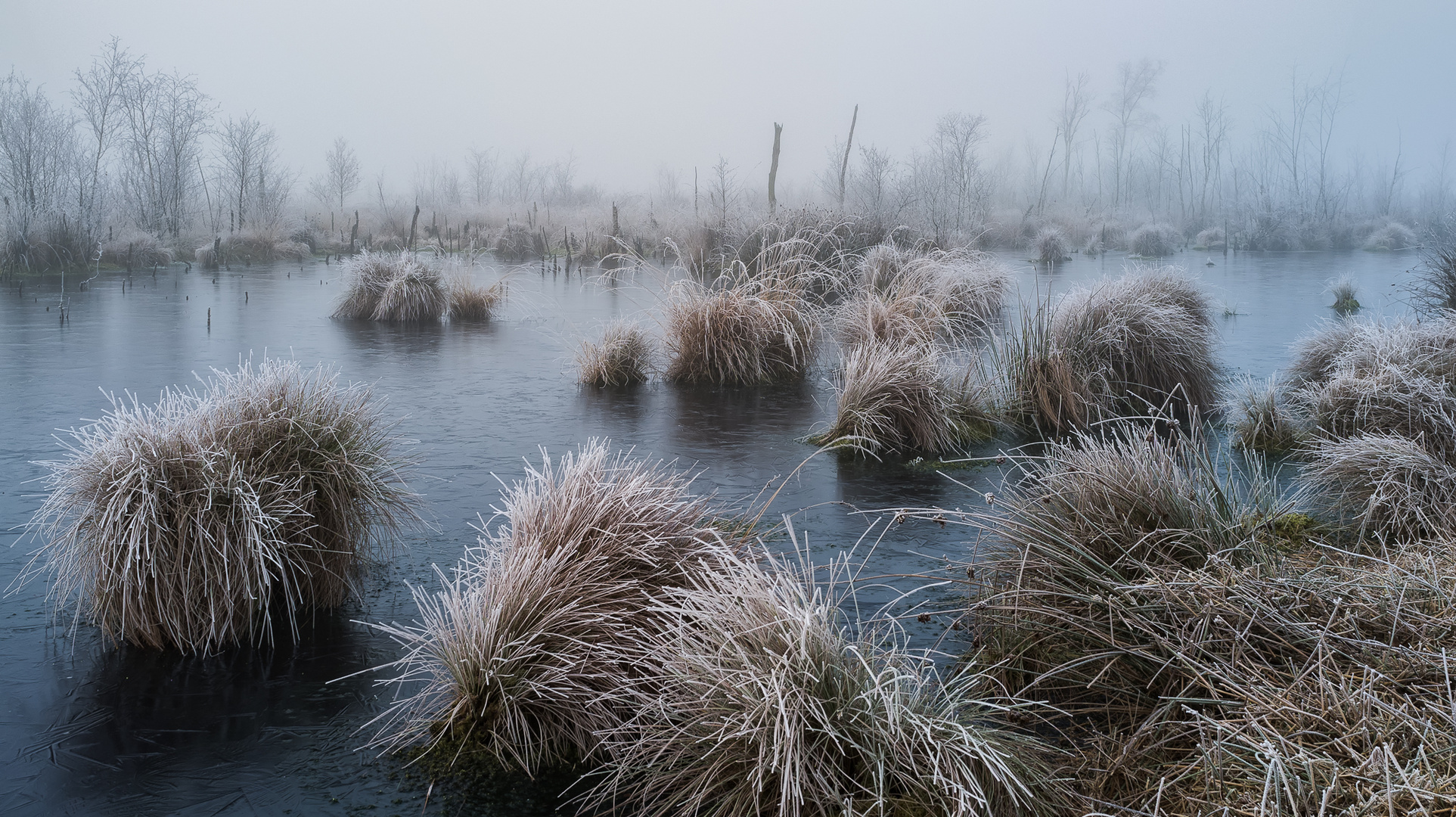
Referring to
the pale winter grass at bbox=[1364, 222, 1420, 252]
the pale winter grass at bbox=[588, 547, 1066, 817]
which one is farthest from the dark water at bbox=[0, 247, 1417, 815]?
the pale winter grass at bbox=[1364, 222, 1420, 252]

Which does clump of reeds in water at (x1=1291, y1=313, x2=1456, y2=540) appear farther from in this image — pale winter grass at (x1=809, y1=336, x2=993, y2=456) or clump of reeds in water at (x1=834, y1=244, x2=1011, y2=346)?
clump of reeds in water at (x1=834, y1=244, x2=1011, y2=346)

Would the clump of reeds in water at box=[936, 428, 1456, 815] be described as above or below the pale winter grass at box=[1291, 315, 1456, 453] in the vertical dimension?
below

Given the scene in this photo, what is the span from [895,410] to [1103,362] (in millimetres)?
1838

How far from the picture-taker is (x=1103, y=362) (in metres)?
7.23

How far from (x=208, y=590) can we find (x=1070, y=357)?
5880mm

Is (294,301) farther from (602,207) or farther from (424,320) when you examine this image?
(602,207)

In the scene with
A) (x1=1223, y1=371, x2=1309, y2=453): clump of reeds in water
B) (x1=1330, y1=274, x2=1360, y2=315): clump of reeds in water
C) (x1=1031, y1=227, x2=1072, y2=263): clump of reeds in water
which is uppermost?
(x1=1031, y1=227, x2=1072, y2=263): clump of reeds in water

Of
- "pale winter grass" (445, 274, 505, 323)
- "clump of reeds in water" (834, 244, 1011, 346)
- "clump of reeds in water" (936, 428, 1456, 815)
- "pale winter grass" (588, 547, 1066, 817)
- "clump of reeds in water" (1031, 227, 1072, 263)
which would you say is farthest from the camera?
"clump of reeds in water" (1031, 227, 1072, 263)

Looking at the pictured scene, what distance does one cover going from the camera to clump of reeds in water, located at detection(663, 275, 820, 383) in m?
8.49

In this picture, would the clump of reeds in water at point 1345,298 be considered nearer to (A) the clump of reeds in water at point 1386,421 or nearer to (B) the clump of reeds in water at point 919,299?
(B) the clump of reeds in water at point 919,299

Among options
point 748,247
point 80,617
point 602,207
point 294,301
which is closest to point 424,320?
point 294,301

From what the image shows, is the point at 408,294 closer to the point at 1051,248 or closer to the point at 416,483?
the point at 416,483

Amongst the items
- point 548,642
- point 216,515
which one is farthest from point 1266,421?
point 216,515

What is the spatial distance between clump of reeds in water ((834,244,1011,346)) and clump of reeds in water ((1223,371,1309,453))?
218cm
